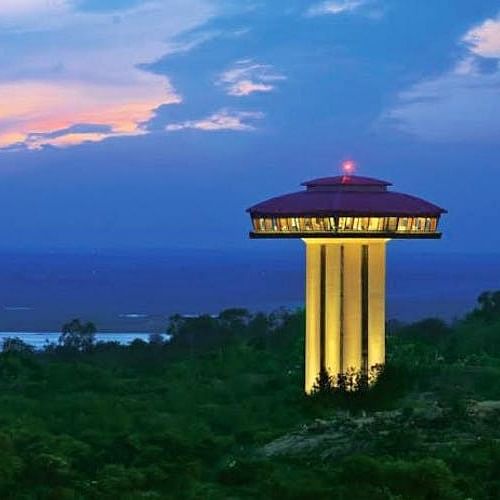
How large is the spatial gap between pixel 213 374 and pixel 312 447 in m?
17.9

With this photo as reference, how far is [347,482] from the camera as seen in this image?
23.9 metres

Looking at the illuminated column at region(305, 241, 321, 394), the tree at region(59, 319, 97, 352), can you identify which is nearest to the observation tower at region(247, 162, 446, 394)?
the illuminated column at region(305, 241, 321, 394)

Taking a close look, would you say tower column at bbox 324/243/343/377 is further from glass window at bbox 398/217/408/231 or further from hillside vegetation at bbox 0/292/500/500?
glass window at bbox 398/217/408/231

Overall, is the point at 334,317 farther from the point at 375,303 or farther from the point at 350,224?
the point at 350,224

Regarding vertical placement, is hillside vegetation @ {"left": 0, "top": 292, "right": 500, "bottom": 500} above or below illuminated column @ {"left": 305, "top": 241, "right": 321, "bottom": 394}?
below

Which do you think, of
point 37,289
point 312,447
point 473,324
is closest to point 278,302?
point 37,289

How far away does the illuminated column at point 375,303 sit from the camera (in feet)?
121

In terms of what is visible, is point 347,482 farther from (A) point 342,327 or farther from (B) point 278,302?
(B) point 278,302

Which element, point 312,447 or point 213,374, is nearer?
point 312,447

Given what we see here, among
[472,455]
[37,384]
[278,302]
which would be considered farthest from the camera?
[278,302]

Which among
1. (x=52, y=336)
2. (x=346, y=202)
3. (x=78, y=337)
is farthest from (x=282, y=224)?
(x=52, y=336)

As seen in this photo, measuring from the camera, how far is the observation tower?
3653 cm

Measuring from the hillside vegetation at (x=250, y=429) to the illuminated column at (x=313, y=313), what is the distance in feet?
2.82

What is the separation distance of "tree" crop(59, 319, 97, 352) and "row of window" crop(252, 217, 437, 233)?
31628 millimetres
